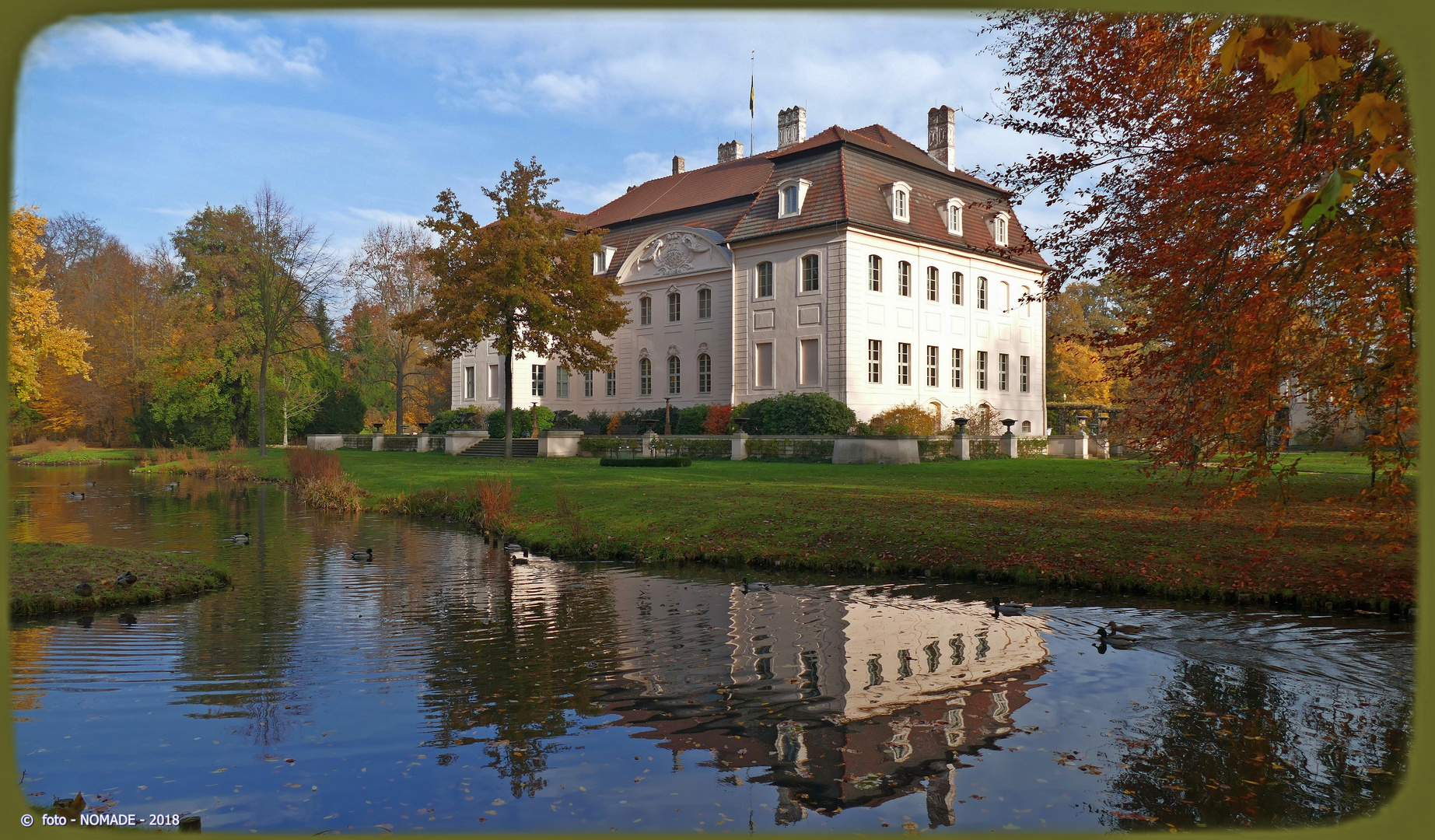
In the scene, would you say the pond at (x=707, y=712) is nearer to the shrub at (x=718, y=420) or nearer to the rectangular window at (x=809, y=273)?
the shrub at (x=718, y=420)

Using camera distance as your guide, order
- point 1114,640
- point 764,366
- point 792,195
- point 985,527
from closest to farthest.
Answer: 1. point 1114,640
2. point 985,527
3. point 792,195
4. point 764,366

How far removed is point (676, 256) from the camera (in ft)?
114

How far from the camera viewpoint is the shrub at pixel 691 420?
103ft

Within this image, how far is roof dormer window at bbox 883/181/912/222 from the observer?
30.9m

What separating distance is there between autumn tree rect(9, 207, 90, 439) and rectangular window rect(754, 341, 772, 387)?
66.4 feet

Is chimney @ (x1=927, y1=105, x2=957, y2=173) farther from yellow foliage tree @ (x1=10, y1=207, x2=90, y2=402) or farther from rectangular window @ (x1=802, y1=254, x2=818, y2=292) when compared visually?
yellow foliage tree @ (x1=10, y1=207, x2=90, y2=402)

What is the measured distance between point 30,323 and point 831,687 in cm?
2135

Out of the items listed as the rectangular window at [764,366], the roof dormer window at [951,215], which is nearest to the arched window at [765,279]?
the rectangular window at [764,366]

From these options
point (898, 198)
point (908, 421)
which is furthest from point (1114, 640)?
point (898, 198)

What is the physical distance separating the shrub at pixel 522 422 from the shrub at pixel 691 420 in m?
5.97

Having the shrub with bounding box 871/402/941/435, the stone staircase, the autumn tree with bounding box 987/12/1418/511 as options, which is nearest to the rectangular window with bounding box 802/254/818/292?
the shrub with bounding box 871/402/941/435

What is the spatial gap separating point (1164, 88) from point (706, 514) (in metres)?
7.92

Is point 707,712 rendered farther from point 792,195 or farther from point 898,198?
point 898,198

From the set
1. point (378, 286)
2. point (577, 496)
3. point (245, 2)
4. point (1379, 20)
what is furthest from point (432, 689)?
point (378, 286)
